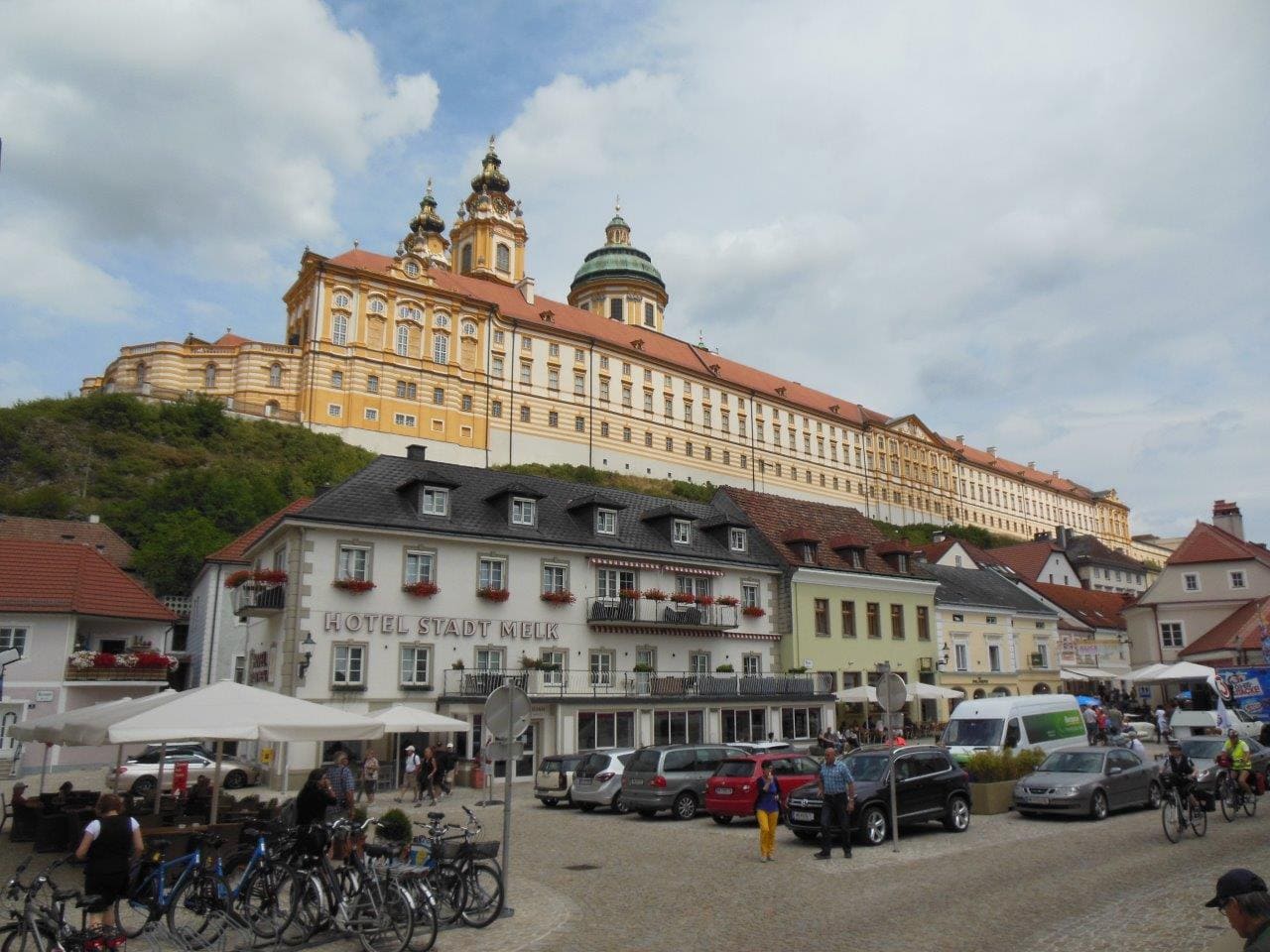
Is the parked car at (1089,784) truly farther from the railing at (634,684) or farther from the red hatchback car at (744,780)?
the railing at (634,684)

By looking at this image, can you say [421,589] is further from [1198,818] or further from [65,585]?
[1198,818]

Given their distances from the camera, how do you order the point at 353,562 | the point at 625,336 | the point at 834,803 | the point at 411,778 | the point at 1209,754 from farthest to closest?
the point at 625,336 < the point at 353,562 < the point at 411,778 < the point at 1209,754 < the point at 834,803

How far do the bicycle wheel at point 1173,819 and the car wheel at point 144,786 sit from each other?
746 inches

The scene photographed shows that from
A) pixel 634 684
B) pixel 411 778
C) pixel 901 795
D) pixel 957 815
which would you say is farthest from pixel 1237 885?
pixel 634 684

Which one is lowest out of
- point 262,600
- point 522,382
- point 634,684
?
point 634,684

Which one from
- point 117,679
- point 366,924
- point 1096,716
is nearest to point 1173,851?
point 366,924

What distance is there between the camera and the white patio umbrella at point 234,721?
13.7 metres

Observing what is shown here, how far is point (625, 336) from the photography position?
10094 cm

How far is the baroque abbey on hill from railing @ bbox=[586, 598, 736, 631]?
45.8m

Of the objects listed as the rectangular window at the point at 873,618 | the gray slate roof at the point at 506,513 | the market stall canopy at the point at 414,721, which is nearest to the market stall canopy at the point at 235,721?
the market stall canopy at the point at 414,721

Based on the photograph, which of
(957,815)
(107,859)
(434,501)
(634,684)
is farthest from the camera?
(634,684)

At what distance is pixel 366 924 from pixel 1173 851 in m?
12.0

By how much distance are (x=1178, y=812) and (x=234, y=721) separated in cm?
1461

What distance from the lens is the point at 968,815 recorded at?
18.3 meters
